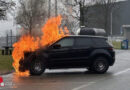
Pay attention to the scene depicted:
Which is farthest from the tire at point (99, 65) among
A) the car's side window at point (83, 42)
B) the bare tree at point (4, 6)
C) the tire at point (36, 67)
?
the bare tree at point (4, 6)

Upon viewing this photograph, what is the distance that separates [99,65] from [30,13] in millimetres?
17886

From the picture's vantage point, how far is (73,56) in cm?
1223

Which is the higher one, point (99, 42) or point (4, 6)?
point (4, 6)

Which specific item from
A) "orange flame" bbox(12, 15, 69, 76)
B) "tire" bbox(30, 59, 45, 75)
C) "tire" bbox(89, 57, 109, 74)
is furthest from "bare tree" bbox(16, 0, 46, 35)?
"tire" bbox(30, 59, 45, 75)

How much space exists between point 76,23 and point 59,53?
77.0 feet

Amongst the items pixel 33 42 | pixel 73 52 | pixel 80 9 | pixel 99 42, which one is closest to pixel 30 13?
pixel 80 9

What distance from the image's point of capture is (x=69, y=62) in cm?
1214

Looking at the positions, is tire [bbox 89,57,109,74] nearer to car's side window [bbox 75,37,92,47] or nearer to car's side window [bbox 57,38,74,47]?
car's side window [bbox 75,37,92,47]

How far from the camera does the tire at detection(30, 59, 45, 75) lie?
1192 centimetres

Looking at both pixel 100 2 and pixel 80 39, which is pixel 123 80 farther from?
pixel 100 2

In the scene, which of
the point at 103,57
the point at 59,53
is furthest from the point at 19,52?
the point at 103,57

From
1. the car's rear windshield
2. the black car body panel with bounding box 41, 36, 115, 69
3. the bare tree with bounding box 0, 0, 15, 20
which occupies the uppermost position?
the bare tree with bounding box 0, 0, 15, 20

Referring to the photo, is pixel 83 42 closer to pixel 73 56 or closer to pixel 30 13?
pixel 73 56

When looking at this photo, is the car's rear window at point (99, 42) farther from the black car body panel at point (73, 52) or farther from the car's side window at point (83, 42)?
the car's side window at point (83, 42)
